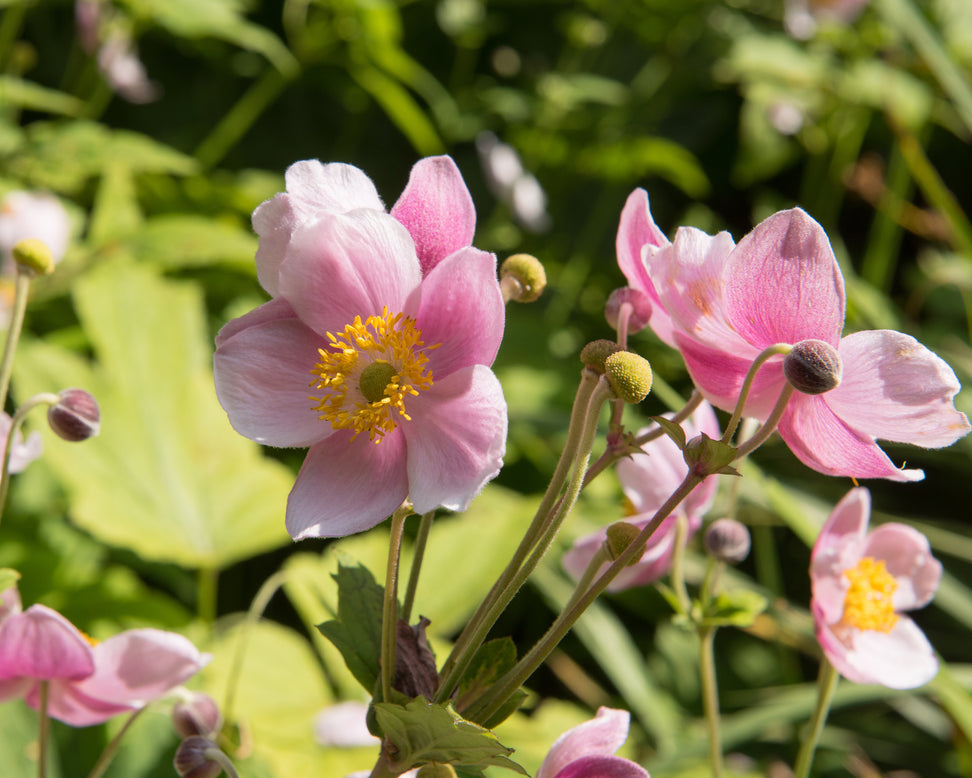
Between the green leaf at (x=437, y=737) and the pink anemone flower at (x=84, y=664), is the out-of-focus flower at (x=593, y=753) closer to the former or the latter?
the green leaf at (x=437, y=737)

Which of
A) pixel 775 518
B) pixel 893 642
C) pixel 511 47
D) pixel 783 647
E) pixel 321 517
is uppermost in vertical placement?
pixel 321 517

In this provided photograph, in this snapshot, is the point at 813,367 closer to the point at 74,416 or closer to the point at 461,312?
the point at 461,312

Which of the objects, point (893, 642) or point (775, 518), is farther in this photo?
point (775, 518)

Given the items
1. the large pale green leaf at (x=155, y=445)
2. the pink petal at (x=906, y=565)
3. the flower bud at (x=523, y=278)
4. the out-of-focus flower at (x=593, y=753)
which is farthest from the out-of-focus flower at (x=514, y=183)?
the out-of-focus flower at (x=593, y=753)

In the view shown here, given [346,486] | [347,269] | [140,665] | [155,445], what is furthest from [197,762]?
[155,445]

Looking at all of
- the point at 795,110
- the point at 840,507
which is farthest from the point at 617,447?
the point at 795,110

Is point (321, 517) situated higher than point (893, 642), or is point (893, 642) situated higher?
point (321, 517)

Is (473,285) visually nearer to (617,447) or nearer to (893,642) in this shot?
(617,447)
